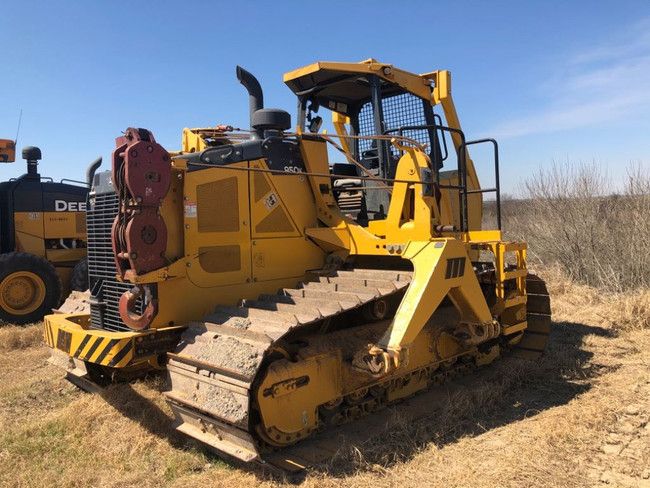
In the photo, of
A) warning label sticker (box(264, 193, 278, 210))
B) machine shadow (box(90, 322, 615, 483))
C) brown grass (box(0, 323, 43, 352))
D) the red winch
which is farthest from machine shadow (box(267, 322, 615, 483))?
brown grass (box(0, 323, 43, 352))

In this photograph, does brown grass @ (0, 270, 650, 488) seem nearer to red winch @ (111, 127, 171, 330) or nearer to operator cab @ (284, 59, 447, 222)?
red winch @ (111, 127, 171, 330)

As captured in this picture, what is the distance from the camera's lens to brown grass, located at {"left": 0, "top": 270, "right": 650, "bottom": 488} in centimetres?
371

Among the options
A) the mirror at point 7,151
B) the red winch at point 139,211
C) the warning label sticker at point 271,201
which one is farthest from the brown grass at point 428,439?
the mirror at point 7,151

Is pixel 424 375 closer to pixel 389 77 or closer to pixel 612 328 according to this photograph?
pixel 389 77

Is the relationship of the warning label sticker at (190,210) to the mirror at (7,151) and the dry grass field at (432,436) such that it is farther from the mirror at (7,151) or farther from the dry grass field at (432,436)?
the mirror at (7,151)

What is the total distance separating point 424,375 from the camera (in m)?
5.34

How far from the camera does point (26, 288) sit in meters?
9.38

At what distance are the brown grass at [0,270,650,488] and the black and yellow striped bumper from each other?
2.25 ft

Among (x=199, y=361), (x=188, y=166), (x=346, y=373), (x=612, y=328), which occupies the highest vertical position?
(x=188, y=166)

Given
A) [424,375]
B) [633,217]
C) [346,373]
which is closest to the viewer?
[346,373]

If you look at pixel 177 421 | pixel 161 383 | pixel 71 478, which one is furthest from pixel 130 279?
pixel 161 383

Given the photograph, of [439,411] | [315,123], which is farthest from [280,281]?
[315,123]

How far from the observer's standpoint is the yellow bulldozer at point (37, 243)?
9.27 metres

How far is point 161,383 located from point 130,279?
5.99 ft
